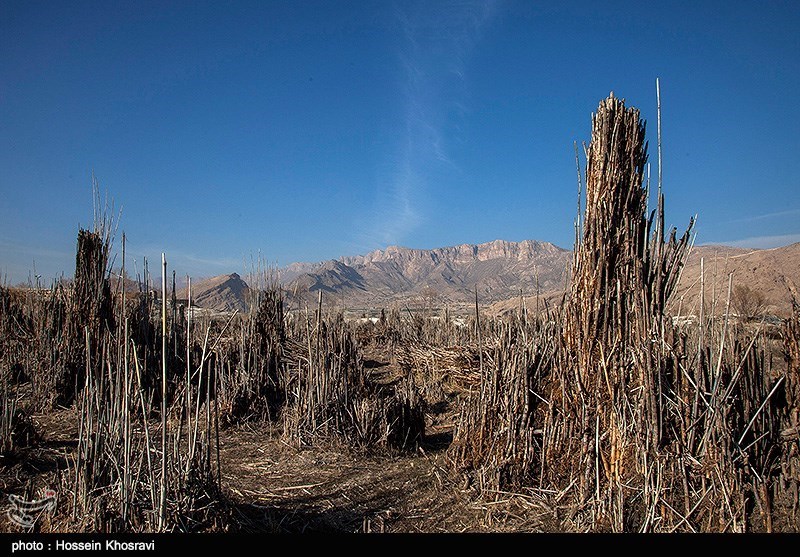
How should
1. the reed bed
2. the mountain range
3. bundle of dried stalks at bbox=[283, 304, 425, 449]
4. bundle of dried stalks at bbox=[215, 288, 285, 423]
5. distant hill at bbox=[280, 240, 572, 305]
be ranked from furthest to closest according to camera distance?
distant hill at bbox=[280, 240, 572, 305], the mountain range, bundle of dried stalks at bbox=[215, 288, 285, 423], bundle of dried stalks at bbox=[283, 304, 425, 449], the reed bed

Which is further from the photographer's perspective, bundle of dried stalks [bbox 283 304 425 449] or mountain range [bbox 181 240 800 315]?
mountain range [bbox 181 240 800 315]

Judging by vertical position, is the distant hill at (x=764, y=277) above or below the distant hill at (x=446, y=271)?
below

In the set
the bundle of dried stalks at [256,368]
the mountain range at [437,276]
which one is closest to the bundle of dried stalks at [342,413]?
the bundle of dried stalks at [256,368]

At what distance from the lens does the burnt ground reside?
3197 millimetres

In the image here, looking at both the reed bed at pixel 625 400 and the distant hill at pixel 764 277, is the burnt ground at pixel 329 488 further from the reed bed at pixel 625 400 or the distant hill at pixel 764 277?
the distant hill at pixel 764 277

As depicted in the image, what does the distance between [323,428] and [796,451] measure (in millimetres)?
3557

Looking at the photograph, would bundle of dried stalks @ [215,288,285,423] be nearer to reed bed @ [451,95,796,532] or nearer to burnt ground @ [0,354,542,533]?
burnt ground @ [0,354,542,533]

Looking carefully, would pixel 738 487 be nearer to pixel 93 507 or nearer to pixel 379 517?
pixel 379 517

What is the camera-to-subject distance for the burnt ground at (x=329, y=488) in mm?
3197

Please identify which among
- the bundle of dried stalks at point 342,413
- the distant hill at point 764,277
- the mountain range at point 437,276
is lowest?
the bundle of dried stalks at point 342,413

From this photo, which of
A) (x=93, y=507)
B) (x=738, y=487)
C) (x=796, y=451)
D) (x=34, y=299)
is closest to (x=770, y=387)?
(x=796, y=451)

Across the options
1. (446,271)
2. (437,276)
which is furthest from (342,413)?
(446,271)

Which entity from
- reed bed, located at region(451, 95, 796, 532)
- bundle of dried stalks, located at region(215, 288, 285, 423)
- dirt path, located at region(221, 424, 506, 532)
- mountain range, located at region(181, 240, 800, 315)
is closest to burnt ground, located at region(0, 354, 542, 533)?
dirt path, located at region(221, 424, 506, 532)

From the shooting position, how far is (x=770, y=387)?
125 inches
